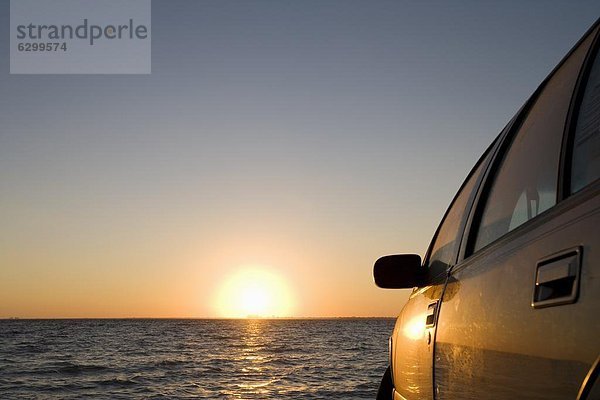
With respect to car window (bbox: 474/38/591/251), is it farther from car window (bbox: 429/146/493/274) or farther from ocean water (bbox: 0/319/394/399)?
ocean water (bbox: 0/319/394/399)

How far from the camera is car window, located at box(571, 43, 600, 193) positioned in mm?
1391

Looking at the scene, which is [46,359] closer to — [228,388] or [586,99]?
[228,388]

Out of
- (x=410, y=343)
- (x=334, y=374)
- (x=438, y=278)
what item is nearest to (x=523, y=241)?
(x=438, y=278)

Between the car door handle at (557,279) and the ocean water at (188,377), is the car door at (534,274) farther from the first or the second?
the ocean water at (188,377)

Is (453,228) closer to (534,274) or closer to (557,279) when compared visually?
(534,274)

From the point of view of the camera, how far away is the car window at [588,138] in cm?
139

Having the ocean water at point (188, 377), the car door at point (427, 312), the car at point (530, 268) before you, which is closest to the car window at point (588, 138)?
the car at point (530, 268)

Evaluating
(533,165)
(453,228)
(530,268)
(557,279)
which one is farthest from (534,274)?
(453,228)

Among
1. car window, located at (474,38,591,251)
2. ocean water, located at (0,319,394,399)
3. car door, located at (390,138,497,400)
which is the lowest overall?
ocean water, located at (0,319,394,399)

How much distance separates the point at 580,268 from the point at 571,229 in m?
0.10

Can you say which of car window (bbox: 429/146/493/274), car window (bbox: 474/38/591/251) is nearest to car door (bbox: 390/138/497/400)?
car window (bbox: 429/146/493/274)

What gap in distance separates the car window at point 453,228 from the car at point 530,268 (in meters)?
0.02

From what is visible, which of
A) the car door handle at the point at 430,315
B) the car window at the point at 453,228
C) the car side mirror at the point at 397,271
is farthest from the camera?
the car side mirror at the point at 397,271

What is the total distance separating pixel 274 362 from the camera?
31797 millimetres
